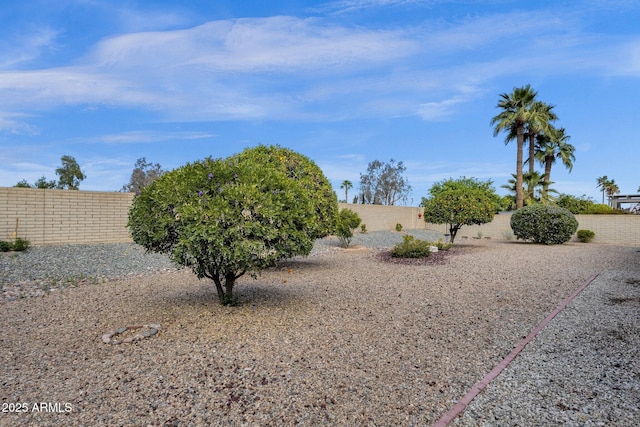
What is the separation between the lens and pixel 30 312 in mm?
6211

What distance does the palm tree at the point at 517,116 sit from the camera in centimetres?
3094

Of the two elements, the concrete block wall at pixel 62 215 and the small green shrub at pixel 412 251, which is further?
the concrete block wall at pixel 62 215

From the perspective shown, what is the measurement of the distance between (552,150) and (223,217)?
127 feet

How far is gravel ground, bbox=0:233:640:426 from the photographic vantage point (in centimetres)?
321

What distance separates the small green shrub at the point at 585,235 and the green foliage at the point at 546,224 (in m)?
3.72

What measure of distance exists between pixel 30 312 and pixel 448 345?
6.08m

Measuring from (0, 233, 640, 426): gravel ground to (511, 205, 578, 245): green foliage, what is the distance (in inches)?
418

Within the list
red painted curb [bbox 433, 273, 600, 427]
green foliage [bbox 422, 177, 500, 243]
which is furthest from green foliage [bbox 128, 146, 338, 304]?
green foliage [bbox 422, 177, 500, 243]

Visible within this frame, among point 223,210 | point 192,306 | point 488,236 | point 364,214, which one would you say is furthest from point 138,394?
point 488,236

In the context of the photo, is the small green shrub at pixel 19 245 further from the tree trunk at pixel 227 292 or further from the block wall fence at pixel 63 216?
the tree trunk at pixel 227 292

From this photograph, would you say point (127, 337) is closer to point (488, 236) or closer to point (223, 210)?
point (223, 210)

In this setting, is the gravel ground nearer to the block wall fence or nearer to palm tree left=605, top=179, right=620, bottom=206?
the block wall fence

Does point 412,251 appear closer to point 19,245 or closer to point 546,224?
point 546,224

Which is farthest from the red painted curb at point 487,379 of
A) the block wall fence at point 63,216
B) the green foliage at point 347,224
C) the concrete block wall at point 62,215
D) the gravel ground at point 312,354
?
the concrete block wall at point 62,215
